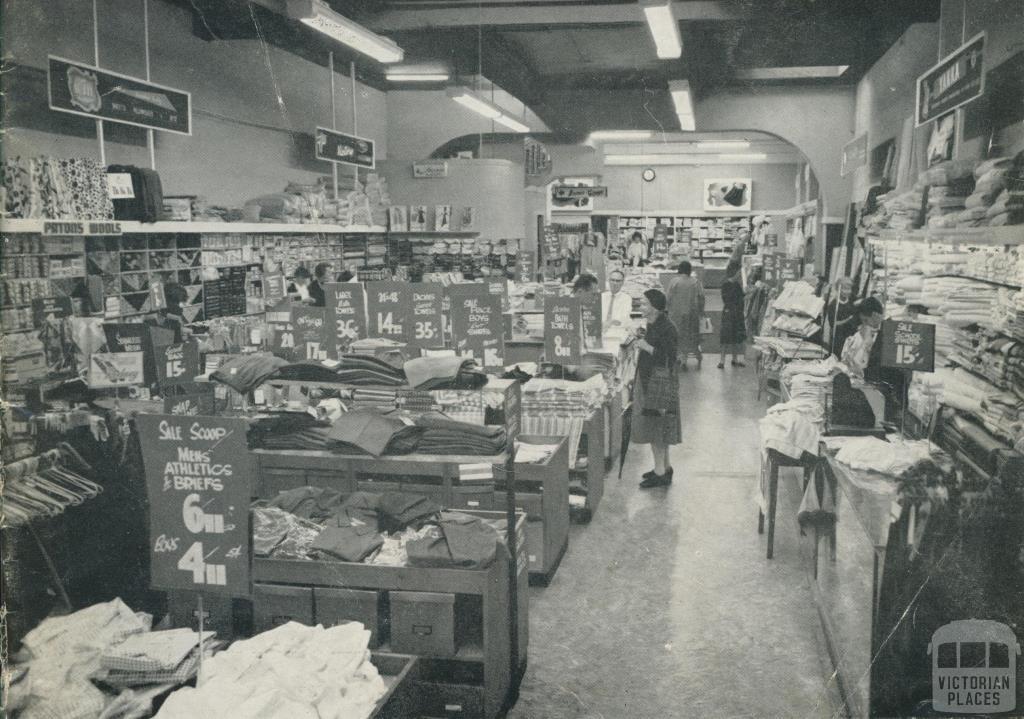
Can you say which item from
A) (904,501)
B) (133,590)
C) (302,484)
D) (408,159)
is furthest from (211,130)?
(904,501)

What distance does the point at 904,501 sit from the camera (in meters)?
3.51

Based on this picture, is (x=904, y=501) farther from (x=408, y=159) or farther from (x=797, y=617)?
(x=408, y=159)

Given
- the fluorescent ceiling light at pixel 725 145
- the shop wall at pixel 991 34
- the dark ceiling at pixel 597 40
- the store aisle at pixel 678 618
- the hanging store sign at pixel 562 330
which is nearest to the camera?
the store aisle at pixel 678 618

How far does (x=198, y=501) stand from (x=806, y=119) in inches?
533

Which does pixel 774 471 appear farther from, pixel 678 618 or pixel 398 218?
pixel 398 218

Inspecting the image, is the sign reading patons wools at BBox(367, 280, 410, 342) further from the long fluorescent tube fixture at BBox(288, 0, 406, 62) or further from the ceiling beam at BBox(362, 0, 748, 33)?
the ceiling beam at BBox(362, 0, 748, 33)

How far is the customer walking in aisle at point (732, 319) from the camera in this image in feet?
46.1

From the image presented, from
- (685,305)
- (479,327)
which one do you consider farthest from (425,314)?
(685,305)

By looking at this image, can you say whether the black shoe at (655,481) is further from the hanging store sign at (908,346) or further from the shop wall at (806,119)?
the shop wall at (806,119)

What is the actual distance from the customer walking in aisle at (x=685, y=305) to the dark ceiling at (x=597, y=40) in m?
3.01

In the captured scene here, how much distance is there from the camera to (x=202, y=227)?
370 inches

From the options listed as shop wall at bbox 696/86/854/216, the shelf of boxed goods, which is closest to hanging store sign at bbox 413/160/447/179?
the shelf of boxed goods

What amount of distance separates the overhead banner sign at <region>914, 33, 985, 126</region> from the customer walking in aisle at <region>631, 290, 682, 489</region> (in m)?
2.41

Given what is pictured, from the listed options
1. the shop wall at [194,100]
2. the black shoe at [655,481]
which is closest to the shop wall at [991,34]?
the black shoe at [655,481]
